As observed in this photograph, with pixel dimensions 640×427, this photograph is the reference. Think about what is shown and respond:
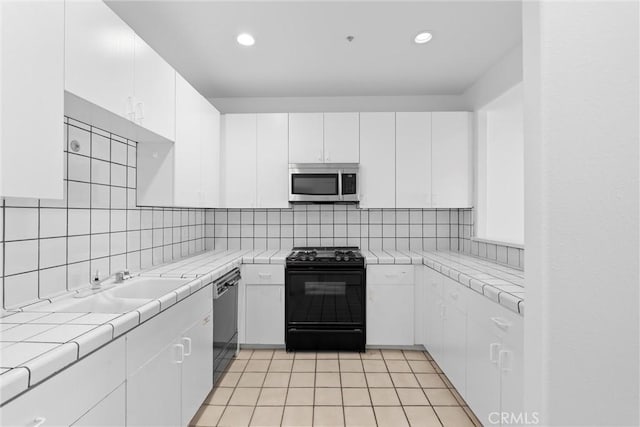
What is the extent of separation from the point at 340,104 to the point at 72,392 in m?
3.10

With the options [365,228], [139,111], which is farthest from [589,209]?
[365,228]

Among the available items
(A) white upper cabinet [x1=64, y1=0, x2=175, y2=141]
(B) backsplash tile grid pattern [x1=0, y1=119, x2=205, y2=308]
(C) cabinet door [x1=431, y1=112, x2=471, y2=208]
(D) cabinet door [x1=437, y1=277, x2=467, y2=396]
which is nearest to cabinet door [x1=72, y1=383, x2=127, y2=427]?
(B) backsplash tile grid pattern [x1=0, y1=119, x2=205, y2=308]

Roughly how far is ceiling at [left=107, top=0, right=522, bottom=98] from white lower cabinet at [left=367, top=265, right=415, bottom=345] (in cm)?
171

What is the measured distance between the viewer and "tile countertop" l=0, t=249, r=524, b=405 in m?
0.84

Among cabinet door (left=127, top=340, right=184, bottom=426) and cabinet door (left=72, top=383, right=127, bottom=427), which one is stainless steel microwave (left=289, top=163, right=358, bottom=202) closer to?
cabinet door (left=127, top=340, right=184, bottom=426)

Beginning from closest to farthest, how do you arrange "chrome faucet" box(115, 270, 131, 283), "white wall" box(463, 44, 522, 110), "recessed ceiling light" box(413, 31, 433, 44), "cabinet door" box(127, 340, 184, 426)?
"cabinet door" box(127, 340, 184, 426) → "chrome faucet" box(115, 270, 131, 283) → "recessed ceiling light" box(413, 31, 433, 44) → "white wall" box(463, 44, 522, 110)

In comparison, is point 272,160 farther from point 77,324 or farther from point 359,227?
point 77,324

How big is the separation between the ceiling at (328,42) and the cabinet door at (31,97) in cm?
90

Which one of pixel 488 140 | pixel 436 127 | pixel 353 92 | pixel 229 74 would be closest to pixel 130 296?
pixel 229 74

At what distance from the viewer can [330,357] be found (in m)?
2.78

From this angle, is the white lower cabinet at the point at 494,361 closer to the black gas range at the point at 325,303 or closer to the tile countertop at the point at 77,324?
the tile countertop at the point at 77,324

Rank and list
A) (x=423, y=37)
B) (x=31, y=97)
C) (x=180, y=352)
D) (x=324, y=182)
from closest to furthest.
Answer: (x=31, y=97), (x=180, y=352), (x=423, y=37), (x=324, y=182)

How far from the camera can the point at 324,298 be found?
2.85 meters

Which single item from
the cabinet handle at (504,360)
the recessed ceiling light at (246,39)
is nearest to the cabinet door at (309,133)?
the recessed ceiling light at (246,39)
